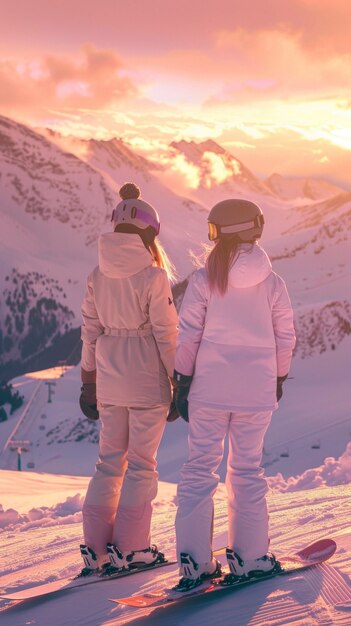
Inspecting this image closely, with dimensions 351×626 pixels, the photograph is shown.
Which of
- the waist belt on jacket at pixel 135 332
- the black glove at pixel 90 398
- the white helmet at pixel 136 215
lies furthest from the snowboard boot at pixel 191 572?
the white helmet at pixel 136 215

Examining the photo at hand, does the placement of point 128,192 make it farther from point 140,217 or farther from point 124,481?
point 124,481

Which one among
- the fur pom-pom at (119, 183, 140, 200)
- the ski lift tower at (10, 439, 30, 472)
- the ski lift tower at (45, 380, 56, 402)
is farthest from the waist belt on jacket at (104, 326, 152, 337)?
the ski lift tower at (45, 380, 56, 402)

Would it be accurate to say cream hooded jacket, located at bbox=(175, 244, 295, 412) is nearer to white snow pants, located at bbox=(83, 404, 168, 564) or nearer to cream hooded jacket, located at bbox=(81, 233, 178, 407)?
cream hooded jacket, located at bbox=(81, 233, 178, 407)

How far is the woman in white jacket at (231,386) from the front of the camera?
5.15m

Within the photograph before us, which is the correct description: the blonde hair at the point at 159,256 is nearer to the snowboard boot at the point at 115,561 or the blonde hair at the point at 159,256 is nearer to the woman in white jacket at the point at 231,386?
the woman in white jacket at the point at 231,386

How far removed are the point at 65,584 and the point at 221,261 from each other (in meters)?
2.24

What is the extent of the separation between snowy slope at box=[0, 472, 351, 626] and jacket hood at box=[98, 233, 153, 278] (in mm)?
1952

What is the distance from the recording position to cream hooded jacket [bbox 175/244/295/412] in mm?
5152

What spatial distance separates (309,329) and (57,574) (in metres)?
32.8

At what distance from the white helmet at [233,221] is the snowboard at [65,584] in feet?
6.76

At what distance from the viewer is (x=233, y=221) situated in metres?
5.28

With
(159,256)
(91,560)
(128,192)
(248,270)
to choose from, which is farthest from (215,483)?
(128,192)

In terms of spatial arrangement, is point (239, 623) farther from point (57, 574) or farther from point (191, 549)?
point (57, 574)

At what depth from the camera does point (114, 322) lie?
18.7 feet
